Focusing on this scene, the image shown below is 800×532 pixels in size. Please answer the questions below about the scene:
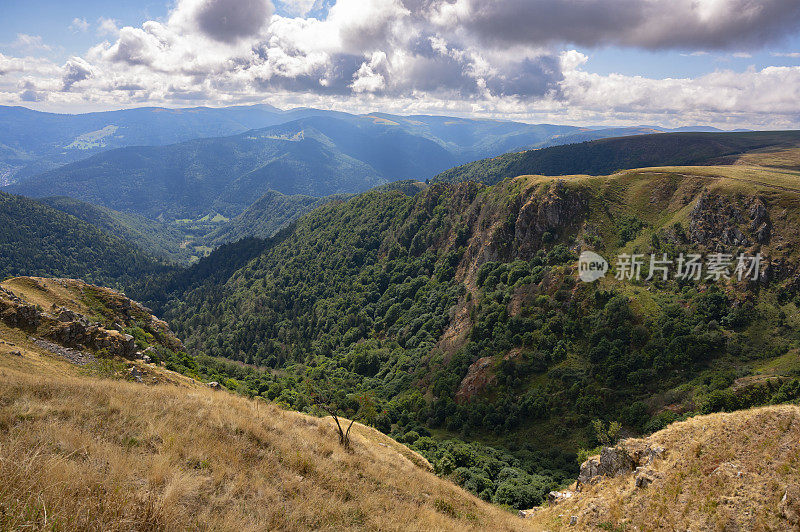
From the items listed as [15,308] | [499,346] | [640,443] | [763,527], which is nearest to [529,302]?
[499,346]

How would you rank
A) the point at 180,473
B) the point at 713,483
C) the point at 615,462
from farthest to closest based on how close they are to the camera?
the point at 615,462 < the point at 713,483 < the point at 180,473

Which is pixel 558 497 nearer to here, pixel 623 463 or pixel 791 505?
pixel 623 463

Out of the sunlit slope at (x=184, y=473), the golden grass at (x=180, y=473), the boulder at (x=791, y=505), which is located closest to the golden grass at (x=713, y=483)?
the boulder at (x=791, y=505)

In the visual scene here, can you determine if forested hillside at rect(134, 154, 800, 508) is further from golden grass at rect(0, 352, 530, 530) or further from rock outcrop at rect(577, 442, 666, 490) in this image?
golden grass at rect(0, 352, 530, 530)

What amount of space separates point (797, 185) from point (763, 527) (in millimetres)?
80073

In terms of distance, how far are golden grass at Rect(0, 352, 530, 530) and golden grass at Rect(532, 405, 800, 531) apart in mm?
6575

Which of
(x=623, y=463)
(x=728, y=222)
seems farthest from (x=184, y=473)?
(x=728, y=222)

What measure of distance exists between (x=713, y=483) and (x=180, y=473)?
23907 millimetres

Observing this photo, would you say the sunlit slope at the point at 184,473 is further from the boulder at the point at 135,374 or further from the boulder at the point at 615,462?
the boulder at the point at 135,374

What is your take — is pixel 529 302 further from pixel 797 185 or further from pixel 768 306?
pixel 797 185

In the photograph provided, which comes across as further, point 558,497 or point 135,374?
point 135,374

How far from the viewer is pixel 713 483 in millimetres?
17422

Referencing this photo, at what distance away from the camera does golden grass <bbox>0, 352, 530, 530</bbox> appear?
23.7 feet

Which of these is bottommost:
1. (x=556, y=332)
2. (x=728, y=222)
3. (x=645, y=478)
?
(x=556, y=332)
